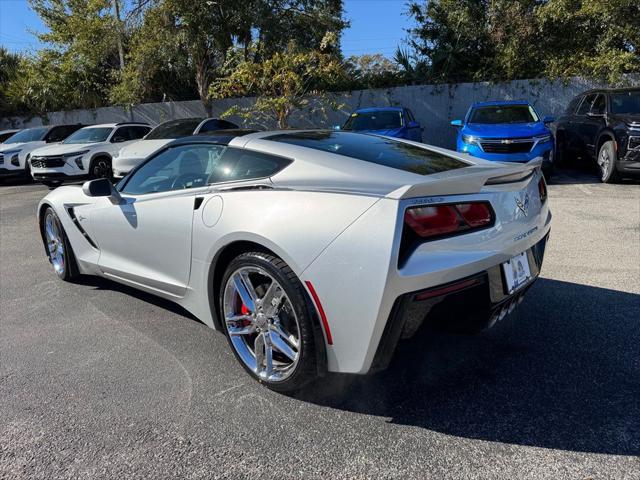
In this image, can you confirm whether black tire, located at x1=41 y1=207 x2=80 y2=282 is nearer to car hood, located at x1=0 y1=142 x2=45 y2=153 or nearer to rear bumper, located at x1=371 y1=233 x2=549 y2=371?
rear bumper, located at x1=371 y1=233 x2=549 y2=371

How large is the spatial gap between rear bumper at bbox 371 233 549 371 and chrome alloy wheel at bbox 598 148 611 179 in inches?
322

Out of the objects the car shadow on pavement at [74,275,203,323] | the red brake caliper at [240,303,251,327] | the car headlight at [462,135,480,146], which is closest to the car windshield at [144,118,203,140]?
the car headlight at [462,135,480,146]

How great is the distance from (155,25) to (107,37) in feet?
11.1

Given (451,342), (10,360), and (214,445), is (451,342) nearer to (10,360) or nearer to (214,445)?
(214,445)

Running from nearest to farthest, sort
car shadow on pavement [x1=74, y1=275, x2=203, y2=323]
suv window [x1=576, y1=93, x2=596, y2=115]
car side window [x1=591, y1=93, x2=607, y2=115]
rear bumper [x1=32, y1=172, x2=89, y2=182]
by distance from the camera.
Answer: car shadow on pavement [x1=74, y1=275, x2=203, y2=323], car side window [x1=591, y1=93, x2=607, y2=115], suv window [x1=576, y1=93, x2=596, y2=115], rear bumper [x1=32, y1=172, x2=89, y2=182]

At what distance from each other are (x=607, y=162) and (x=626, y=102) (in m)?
1.15

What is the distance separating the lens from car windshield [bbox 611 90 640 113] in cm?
938

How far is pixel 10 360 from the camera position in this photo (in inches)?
131

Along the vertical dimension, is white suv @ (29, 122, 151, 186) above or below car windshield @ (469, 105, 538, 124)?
below

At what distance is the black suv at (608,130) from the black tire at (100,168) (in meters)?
10.5

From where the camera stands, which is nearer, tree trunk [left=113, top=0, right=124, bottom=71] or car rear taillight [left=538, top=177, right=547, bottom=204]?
car rear taillight [left=538, top=177, right=547, bottom=204]

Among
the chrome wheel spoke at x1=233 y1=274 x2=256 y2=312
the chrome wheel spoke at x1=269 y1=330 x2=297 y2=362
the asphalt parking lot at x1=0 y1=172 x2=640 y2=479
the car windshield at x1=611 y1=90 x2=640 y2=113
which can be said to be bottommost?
the asphalt parking lot at x1=0 y1=172 x2=640 y2=479

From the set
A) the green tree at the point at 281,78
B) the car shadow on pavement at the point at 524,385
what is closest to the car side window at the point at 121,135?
the green tree at the point at 281,78

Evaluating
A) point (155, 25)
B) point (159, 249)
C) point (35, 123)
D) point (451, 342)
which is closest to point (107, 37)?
point (155, 25)
